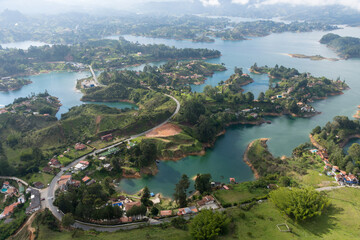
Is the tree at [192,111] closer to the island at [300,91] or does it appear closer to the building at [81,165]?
the building at [81,165]

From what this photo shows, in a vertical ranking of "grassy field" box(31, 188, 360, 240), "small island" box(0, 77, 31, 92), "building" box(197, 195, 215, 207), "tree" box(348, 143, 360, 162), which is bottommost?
"building" box(197, 195, 215, 207)

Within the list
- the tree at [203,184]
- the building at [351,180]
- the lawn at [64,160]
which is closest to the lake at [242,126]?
the tree at [203,184]

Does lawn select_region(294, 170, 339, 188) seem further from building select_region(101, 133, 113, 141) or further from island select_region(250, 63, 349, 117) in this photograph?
building select_region(101, 133, 113, 141)

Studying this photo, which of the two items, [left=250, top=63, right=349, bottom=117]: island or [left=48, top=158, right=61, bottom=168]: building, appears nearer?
[left=48, top=158, right=61, bottom=168]: building

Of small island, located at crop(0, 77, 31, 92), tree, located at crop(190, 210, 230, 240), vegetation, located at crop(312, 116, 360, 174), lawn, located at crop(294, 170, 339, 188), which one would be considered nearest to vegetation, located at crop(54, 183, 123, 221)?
tree, located at crop(190, 210, 230, 240)

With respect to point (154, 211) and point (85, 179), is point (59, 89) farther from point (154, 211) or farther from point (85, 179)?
point (154, 211)

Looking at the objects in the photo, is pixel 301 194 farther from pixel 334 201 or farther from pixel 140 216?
pixel 140 216

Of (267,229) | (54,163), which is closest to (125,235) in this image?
(267,229)
